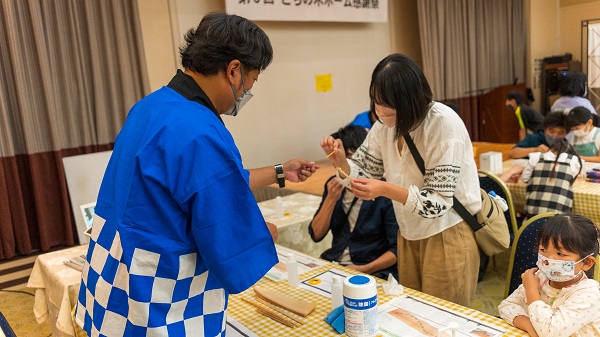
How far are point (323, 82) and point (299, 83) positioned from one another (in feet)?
1.15

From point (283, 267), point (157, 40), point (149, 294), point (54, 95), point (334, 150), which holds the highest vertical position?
point (157, 40)

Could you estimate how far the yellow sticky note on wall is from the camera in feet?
17.6

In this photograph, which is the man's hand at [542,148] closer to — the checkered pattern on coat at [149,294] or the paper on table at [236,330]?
the paper on table at [236,330]

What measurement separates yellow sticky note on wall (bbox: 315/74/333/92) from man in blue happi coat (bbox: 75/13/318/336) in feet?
14.3

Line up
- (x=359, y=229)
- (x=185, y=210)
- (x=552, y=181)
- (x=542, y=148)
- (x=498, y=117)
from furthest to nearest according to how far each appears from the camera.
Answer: (x=498, y=117) → (x=542, y=148) → (x=552, y=181) → (x=359, y=229) → (x=185, y=210)

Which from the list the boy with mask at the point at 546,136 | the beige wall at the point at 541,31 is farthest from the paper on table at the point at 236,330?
the beige wall at the point at 541,31

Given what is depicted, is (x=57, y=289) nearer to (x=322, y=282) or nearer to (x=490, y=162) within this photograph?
(x=322, y=282)

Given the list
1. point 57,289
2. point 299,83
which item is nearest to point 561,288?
point 57,289

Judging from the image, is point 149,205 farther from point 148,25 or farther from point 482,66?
point 482,66

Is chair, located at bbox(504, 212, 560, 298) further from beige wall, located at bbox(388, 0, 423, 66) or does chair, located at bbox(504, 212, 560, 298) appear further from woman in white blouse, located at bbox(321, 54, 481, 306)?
beige wall, located at bbox(388, 0, 423, 66)

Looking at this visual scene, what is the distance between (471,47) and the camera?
21.2 ft

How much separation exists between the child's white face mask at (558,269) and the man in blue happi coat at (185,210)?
0.76 meters

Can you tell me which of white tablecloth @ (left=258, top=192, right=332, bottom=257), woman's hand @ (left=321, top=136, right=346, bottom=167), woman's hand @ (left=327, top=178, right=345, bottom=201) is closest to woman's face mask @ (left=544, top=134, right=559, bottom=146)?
white tablecloth @ (left=258, top=192, right=332, bottom=257)

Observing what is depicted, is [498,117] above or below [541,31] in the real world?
below
